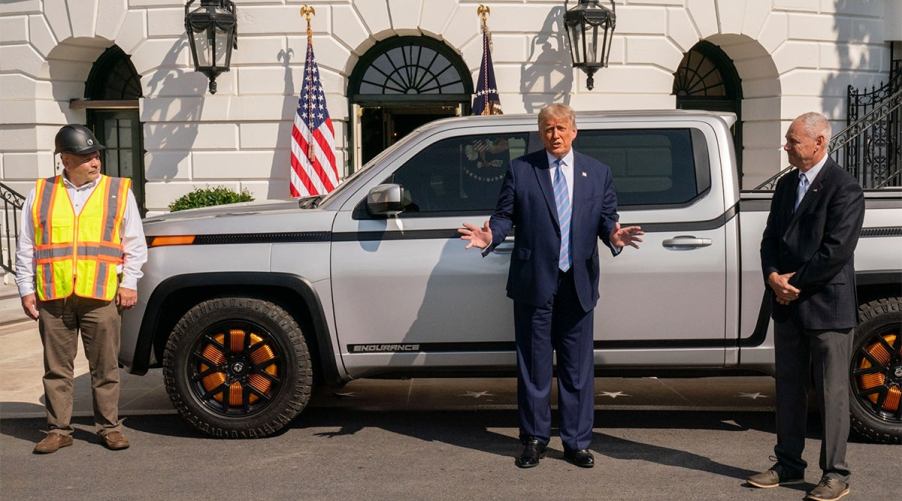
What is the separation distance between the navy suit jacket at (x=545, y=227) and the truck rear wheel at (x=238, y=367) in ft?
4.70

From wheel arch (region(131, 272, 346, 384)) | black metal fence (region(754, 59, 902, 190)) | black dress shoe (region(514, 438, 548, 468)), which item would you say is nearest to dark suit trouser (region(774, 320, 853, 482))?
black dress shoe (region(514, 438, 548, 468))

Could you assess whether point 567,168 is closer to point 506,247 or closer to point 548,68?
point 506,247

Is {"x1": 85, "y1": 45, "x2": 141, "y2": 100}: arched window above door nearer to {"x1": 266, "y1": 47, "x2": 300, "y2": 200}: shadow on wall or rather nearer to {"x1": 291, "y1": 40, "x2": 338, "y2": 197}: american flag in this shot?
{"x1": 266, "y1": 47, "x2": 300, "y2": 200}: shadow on wall

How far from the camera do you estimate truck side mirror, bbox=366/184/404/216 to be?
5.79 metres

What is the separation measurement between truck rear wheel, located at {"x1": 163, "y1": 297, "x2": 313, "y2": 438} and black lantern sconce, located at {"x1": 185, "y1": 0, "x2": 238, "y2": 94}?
25.9 ft

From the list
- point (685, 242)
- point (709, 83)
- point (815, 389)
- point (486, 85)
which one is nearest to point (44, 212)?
point (685, 242)

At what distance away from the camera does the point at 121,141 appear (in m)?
15.2

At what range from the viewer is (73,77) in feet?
49.2

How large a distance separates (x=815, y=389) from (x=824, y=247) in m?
0.73

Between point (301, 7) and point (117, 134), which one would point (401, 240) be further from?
point (117, 134)

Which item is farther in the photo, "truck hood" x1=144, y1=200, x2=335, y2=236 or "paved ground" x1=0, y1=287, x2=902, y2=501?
"truck hood" x1=144, y1=200, x2=335, y2=236

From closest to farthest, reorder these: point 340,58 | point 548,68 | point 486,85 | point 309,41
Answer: point 486,85 → point 309,41 → point 548,68 → point 340,58

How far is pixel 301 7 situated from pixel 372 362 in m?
8.71

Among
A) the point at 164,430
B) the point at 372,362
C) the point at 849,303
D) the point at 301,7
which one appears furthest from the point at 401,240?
the point at 301,7
